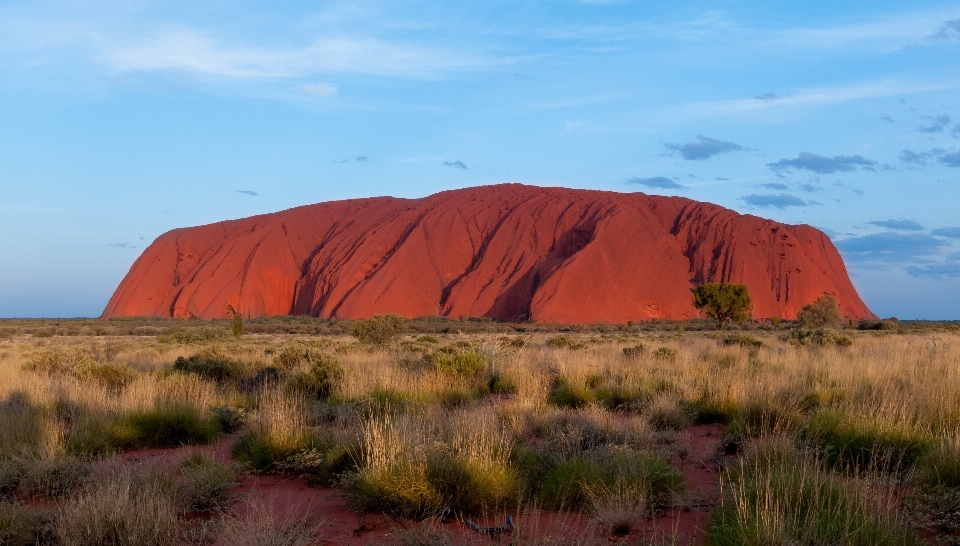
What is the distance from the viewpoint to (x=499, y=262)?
69.9 metres

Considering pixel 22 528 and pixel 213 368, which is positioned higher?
pixel 213 368

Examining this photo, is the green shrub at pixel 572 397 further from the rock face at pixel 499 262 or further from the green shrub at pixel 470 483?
the rock face at pixel 499 262

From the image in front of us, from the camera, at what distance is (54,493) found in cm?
572

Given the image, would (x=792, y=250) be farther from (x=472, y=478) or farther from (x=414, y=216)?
(x=472, y=478)

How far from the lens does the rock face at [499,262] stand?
65062 millimetres

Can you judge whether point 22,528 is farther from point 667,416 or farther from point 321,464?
point 667,416

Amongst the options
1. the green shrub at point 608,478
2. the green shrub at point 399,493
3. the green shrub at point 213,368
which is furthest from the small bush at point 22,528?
the green shrub at point 213,368

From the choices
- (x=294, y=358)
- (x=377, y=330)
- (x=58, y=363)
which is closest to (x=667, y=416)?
(x=294, y=358)

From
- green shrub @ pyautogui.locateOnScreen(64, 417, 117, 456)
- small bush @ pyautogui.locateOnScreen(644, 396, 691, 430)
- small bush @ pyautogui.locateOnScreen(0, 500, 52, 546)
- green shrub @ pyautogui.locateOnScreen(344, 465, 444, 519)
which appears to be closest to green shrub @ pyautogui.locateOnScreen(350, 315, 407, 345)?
green shrub @ pyautogui.locateOnScreen(64, 417, 117, 456)

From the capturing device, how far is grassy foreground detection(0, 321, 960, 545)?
4.45m

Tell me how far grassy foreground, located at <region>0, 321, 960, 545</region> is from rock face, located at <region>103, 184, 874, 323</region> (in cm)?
4933

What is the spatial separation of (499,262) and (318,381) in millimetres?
58651

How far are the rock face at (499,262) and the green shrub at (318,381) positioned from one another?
4811 cm

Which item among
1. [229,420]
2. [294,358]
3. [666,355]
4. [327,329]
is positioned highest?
[666,355]
